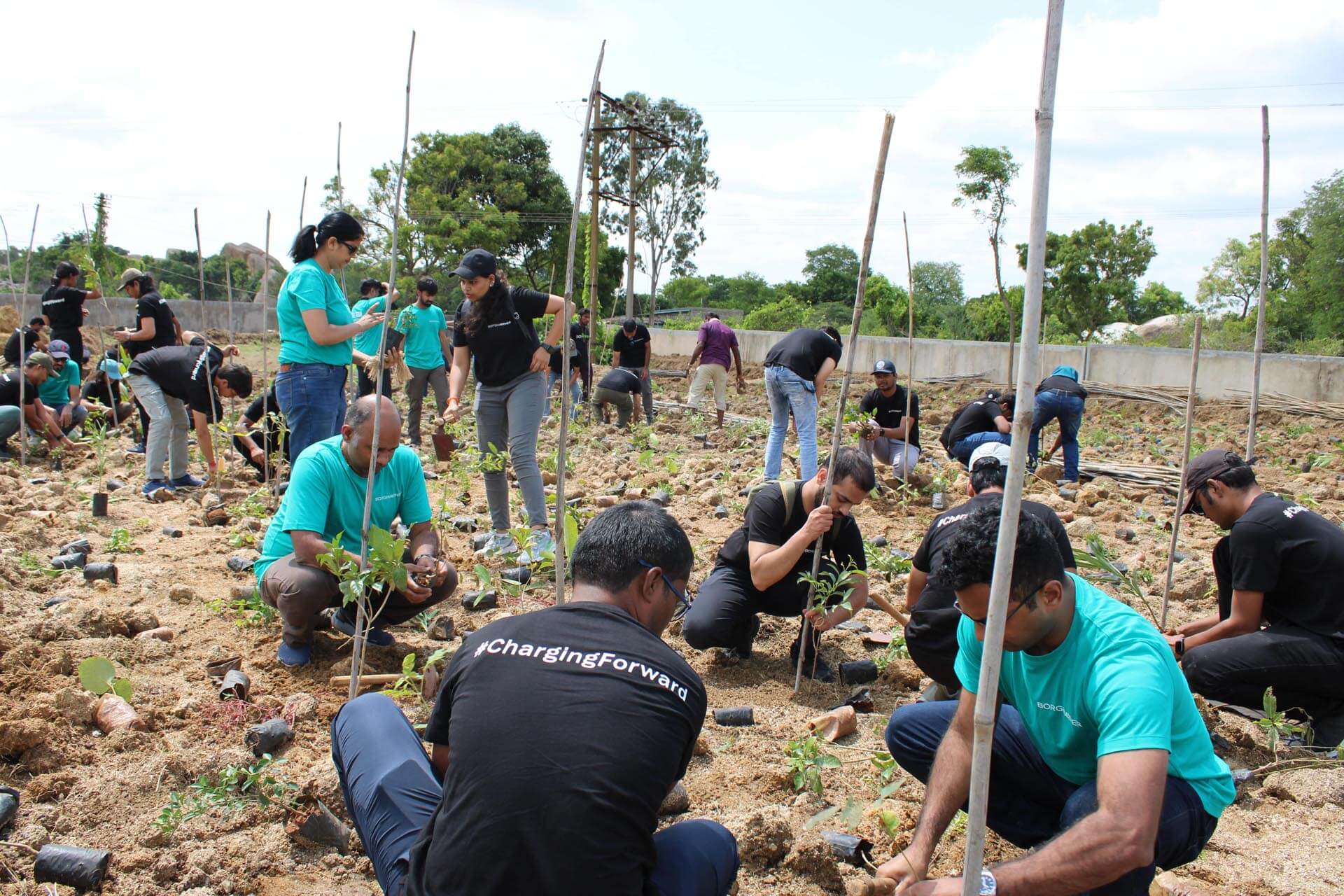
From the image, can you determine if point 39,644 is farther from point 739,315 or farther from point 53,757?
point 739,315

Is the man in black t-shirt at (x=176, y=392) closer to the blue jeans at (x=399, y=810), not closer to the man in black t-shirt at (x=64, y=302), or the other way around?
the man in black t-shirt at (x=64, y=302)

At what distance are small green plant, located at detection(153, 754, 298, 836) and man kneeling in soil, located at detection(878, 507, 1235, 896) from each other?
1633 mm

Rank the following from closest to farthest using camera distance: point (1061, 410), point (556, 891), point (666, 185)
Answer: point (556, 891), point (1061, 410), point (666, 185)

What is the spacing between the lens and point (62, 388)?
8.01 metres

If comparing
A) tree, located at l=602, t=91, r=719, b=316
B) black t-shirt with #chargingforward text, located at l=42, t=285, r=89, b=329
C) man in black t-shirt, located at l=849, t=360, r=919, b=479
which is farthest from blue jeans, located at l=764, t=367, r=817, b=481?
tree, located at l=602, t=91, r=719, b=316

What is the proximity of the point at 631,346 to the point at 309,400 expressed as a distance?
630 cm

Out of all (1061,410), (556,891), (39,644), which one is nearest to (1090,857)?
(556,891)

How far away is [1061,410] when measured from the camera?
298 inches

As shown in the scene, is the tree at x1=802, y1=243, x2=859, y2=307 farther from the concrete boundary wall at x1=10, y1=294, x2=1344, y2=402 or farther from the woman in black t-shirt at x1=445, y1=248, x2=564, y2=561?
the woman in black t-shirt at x1=445, y1=248, x2=564, y2=561

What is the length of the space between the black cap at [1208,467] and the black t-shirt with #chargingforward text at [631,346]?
7.64 m

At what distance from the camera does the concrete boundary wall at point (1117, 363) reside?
11758mm

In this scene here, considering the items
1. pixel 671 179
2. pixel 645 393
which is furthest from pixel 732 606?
pixel 671 179

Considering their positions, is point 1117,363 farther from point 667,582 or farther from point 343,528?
point 667,582

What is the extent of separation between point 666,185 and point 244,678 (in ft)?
128
